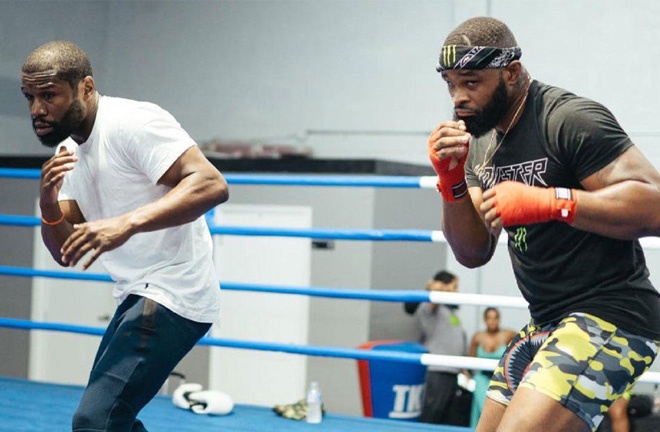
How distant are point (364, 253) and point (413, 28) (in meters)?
2.67

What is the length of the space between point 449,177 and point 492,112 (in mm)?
194

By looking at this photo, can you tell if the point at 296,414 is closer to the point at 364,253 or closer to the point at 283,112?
the point at 364,253

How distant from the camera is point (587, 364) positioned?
2236mm

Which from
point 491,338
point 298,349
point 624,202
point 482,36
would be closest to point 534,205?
point 624,202

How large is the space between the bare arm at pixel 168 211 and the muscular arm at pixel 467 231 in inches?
25.0

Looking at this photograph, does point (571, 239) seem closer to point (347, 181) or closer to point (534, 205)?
point (534, 205)

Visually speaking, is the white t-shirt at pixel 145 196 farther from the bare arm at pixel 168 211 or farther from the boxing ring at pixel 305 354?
the boxing ring at pixel 305 354

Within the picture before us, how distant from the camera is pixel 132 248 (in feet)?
9.39

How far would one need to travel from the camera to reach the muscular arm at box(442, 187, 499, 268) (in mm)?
2539

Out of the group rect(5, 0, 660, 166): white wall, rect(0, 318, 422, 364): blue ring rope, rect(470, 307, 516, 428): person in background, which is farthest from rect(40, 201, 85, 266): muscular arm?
rect(5, 0, 660, 166): white wall

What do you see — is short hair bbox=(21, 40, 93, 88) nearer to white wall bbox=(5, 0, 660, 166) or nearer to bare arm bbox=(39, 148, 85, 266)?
bare arm bbox=(39, 148, 85, 266)

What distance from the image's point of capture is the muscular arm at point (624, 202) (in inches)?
85.4

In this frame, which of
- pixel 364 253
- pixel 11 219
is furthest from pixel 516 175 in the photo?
pixel 364 253

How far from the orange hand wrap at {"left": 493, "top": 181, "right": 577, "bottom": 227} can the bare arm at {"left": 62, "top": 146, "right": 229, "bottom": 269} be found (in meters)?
0.85
